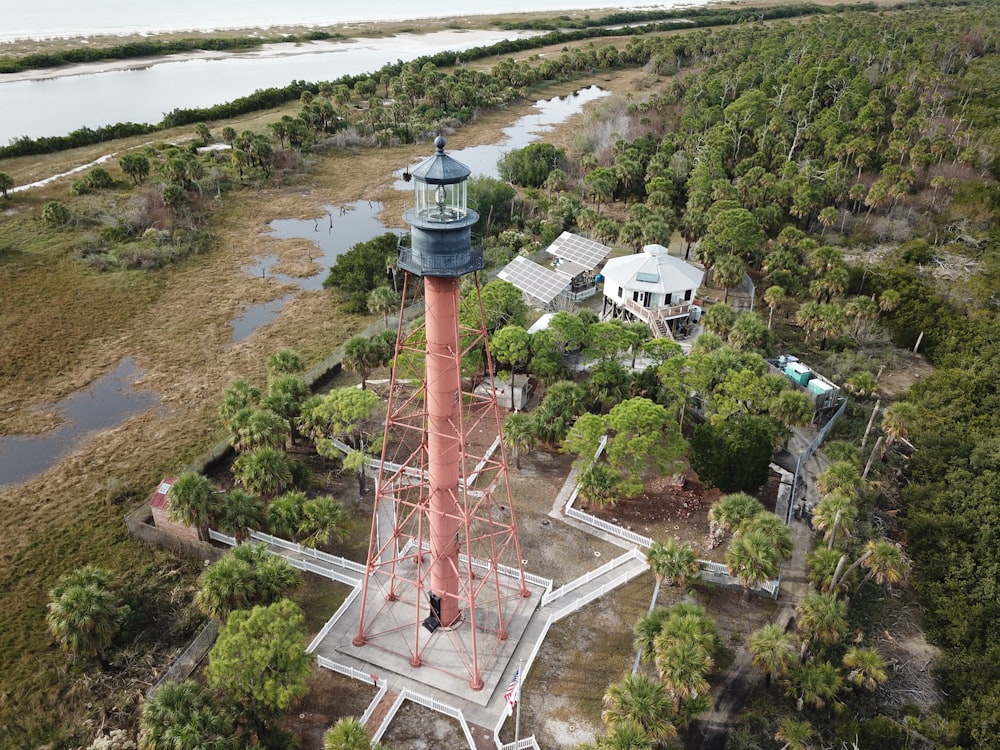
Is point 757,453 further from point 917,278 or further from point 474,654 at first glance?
point 917,278

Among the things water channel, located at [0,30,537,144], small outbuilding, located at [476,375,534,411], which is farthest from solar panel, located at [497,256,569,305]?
water channel, located at [0,30,537,144]

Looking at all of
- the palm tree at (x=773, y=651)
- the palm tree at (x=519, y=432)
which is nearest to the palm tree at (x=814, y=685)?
the palm tree at (x=773, y=651)

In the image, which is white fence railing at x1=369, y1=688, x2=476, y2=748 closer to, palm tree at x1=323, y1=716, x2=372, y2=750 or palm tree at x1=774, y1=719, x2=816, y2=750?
palm tree at x1=323, y1=716, x2=372, y2=750

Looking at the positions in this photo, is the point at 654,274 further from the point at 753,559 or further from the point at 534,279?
the point at 753,559

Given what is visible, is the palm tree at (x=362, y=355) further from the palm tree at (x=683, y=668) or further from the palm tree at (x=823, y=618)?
the palm tree at (x=823, y=618)

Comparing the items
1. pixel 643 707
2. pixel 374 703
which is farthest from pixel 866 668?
pixel 374 703

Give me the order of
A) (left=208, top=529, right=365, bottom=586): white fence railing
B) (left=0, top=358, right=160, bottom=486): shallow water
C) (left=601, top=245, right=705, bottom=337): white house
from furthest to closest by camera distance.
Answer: (left=601, top=245, right=705, bottom=337): white house
(left=0, top=358, right=160, bottom=486): shallow water
(left=208, top=529, right=365, bottom=586): white fence railing

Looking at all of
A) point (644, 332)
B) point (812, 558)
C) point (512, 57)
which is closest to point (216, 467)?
point (644, 332)
